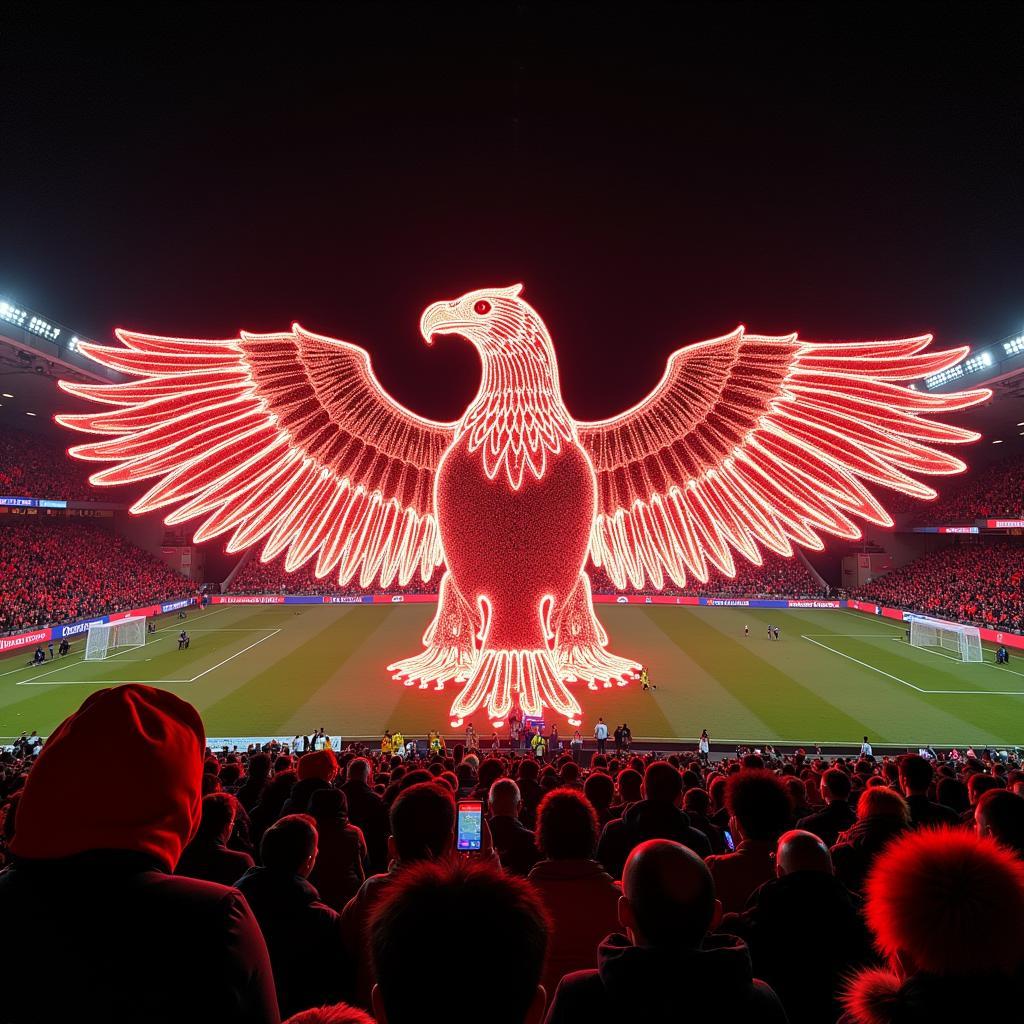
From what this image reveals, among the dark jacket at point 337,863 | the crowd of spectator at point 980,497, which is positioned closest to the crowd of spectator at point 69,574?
the dark jacket at point 337,863

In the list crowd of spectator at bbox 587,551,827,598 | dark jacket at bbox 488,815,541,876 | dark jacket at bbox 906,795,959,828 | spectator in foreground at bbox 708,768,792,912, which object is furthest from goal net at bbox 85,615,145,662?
crowd of spectator at bbox 587,551,827,598

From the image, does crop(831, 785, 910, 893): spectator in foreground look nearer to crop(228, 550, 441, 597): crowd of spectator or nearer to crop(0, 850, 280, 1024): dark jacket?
crop(0, 850, 280, 1024): dark jacket

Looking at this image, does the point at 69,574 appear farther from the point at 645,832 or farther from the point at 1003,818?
the point at 1003,818

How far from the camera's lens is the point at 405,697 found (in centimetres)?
2130

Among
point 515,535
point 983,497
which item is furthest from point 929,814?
point 983,497

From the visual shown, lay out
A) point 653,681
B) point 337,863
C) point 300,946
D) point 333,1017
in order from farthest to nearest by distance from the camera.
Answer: point 653,681 < point 337,863 < point 300,946 < point 333,1017

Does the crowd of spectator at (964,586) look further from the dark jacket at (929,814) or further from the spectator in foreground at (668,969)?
the spectator in foreground at (668,969)

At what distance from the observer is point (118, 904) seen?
1.43 metres

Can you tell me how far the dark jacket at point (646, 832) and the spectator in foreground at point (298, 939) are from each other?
2.40m

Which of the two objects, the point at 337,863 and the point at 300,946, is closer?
the point at 300,946

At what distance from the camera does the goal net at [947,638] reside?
2734cm

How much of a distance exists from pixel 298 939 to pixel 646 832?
275cm

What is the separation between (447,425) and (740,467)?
794 cm

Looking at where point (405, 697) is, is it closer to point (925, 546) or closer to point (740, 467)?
point (740, 467)
